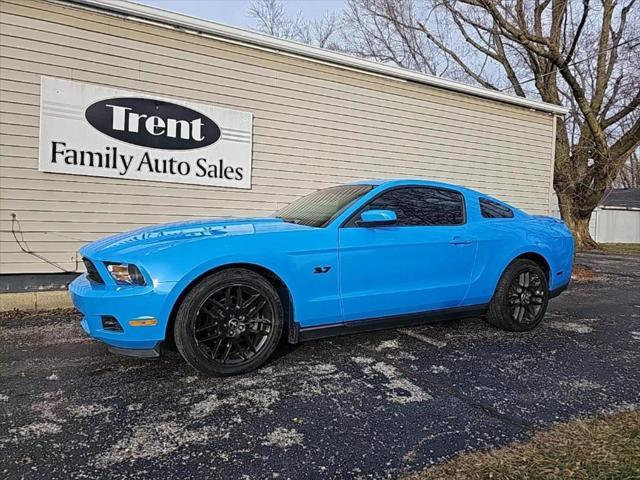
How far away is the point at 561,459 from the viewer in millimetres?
2145

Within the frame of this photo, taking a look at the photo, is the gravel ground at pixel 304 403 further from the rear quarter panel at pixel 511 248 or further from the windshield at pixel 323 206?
the windshield at pixel 323 206

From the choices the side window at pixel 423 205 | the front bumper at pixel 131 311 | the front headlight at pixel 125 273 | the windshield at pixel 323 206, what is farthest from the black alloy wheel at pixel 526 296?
the front headlight at pixel 125 273

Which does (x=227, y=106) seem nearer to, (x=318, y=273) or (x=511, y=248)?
(x=318, y=273)

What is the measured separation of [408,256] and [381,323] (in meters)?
0.60

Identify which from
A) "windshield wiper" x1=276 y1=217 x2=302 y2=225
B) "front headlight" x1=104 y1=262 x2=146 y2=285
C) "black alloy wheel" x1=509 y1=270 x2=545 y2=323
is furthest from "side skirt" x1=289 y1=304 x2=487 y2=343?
"front headlight" x1=104 y1=262 x2=146 y2=285

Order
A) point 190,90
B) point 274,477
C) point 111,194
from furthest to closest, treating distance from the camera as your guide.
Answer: point 190,90 → point 111,194 → point 274,477

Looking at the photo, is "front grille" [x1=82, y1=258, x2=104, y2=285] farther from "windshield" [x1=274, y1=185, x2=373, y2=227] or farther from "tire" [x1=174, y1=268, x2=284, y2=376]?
"windshield" [x1=274, y1=185, x2=373, y2=227]

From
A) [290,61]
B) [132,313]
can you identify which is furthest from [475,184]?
[132,313]

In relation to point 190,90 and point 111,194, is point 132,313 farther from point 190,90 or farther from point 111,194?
point 190,90

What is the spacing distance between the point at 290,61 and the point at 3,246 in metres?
4.55

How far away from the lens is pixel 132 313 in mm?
2928

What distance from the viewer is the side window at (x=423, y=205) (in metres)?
3.94

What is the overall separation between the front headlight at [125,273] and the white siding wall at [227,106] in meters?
3.14

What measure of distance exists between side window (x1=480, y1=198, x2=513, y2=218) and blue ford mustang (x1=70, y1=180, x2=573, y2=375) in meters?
0.01
